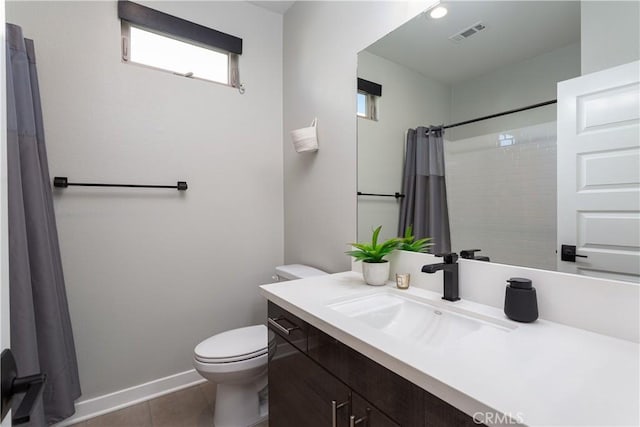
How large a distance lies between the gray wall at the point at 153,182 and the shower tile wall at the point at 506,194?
1.46 meters

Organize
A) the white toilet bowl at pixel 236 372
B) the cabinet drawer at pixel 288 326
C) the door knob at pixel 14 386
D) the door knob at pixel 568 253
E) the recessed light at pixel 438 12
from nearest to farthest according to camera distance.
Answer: the door knob at pixel 14 386 → the door knob at pixel 568 253 → the cabinet drawer at pixel 288 326 → the recessed light at pixel 438 12 → the white toilet bowl at pixel 236 372

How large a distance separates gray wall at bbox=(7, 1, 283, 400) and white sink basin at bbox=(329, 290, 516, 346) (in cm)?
129

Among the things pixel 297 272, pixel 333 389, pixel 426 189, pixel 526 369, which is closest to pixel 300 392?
pixel 333 389

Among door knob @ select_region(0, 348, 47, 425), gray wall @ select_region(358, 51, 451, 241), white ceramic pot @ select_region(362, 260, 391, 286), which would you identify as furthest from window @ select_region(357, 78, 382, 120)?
door knob @ select_region(0, 348, 47, 425)

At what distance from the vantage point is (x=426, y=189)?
135 cm

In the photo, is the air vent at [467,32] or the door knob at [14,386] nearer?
the door knob at [14,386]

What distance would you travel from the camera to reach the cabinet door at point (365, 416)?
731mm

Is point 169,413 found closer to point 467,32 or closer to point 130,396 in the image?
point 130,396

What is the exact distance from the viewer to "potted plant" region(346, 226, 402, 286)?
4.34 feet

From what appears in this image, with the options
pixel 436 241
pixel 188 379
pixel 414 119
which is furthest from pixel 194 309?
pixel 414 119

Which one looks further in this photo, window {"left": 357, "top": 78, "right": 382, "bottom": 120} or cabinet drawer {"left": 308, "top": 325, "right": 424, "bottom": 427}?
window {"left": 357, "top": 78, "right": 382, "bottom": 120}

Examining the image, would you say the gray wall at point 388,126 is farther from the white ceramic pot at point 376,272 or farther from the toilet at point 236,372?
the toilet at point 236,372

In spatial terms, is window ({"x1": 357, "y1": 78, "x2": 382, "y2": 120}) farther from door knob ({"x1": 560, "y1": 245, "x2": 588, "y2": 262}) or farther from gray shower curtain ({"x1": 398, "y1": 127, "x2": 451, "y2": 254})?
door knob ({"x1": 560, "y1": 245, "x2": 588, "y2": 262})

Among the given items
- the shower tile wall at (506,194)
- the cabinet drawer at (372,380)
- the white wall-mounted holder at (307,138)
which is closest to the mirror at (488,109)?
the shower tile wall at (506,194)
